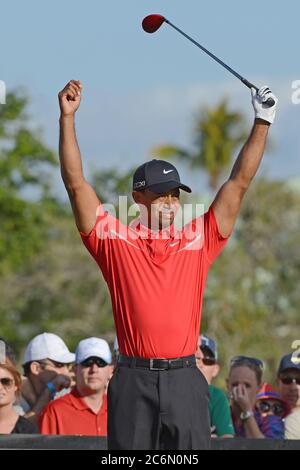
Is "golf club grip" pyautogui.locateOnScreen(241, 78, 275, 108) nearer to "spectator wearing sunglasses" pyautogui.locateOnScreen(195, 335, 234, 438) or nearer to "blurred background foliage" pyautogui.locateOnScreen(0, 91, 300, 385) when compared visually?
"spectator wearing sunglasses" pyautogui.locateOnScreen(195, 335, 234, 438)

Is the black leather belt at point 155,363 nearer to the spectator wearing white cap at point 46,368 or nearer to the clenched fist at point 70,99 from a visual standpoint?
the clenched fist at point 70,99

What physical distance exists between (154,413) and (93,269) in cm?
3004

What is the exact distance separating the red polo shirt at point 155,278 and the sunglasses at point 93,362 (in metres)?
2.72

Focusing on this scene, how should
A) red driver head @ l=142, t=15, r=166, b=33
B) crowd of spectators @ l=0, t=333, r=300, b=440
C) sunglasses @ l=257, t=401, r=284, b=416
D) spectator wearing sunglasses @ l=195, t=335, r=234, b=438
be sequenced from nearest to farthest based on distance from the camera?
red driver head @ l=142, t=15, r=166, b=33 < crowd of spectators @ l=0, t=333, r=300, b=440 < spectator wearing sunglasses @ l=195, t=335, r=234, b=438 < sunglasses @ l=257, t=401, r=284, b=416

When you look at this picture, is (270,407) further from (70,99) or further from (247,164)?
(70,99)

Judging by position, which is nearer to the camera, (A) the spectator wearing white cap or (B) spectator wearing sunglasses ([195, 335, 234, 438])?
(B) spectator wearing sunglasses ([195, 335, 234, 438])

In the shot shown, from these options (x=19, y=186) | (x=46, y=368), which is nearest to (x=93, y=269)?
(x=19, y=186)

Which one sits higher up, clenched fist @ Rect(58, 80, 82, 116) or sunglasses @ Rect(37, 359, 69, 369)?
sunglasses @ Rect(37, 359, 69, 369)

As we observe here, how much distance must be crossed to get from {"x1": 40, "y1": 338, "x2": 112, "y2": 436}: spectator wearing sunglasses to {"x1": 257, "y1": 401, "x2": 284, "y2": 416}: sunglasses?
1.09 metres

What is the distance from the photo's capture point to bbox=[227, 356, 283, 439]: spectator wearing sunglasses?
341 inches

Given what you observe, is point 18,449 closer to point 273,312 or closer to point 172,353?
point 172,353

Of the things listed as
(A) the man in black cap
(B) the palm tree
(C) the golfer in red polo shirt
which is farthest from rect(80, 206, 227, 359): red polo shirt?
(B) the palm tree

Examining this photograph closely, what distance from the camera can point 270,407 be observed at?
8984mm
